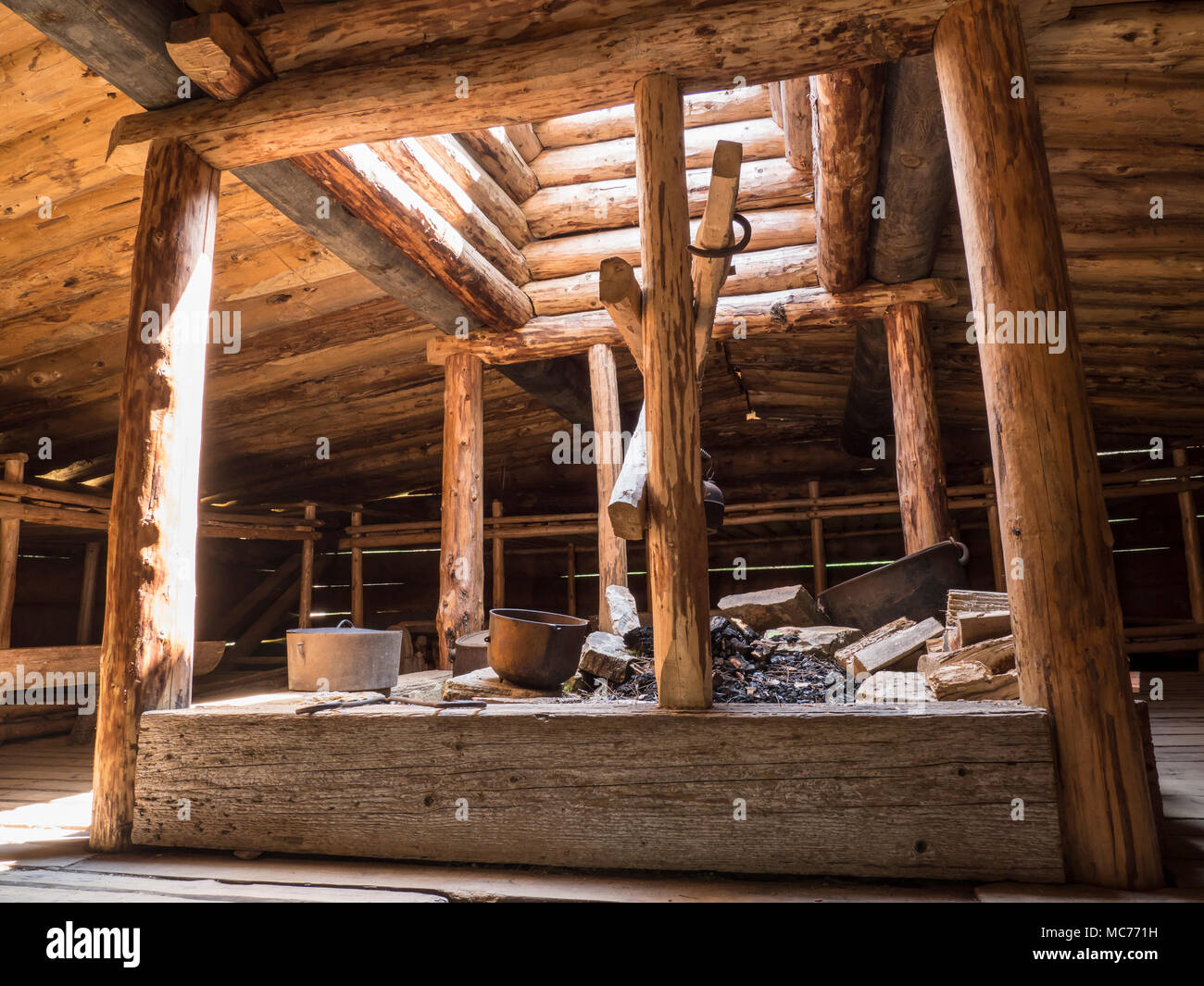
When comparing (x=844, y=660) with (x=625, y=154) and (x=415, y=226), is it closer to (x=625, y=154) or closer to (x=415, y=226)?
(x=415, y=226)

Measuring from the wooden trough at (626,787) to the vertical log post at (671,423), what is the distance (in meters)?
0.21

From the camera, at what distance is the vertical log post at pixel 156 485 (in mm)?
2771

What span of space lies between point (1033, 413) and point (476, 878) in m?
2.17

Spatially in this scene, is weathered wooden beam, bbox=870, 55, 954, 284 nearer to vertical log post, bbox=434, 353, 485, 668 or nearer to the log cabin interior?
the log cabin interior

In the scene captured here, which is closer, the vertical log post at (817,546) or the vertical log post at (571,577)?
the vertical log post at (817,546)

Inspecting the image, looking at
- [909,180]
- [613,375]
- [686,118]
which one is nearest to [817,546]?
[613,375]

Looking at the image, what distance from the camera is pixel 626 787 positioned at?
2324 millimetres

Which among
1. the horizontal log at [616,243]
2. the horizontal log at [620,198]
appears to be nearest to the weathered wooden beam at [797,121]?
the horizontal log at [620,198]

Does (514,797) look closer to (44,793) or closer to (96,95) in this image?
(44,793)

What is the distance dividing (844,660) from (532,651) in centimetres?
175

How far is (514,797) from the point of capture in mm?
2404

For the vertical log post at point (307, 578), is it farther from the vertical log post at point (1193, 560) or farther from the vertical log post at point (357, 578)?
the vertical log post at point (1193, 560)

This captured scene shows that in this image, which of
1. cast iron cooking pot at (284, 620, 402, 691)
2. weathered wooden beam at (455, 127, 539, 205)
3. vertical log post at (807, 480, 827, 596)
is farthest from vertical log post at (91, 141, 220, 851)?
vertical log post at (807, 480, 827, 596)
